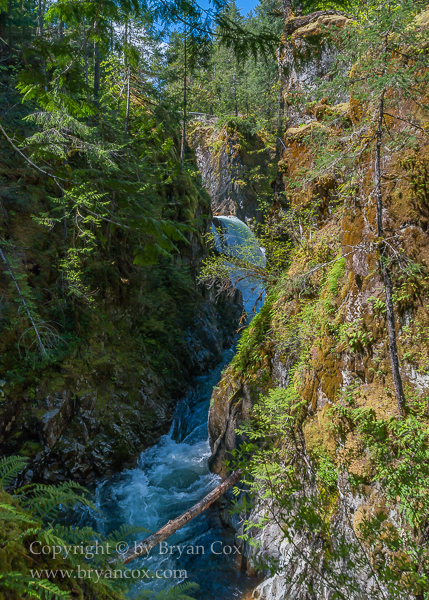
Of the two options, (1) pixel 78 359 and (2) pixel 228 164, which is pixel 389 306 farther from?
(2) pixel 228 164

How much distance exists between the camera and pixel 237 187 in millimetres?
27062

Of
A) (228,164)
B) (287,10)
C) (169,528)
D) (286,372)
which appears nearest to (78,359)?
(169,528)

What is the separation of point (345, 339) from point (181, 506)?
583cm

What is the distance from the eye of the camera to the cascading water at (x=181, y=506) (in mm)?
5426

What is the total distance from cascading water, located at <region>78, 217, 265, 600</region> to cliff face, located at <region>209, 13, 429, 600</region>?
78 centimetres

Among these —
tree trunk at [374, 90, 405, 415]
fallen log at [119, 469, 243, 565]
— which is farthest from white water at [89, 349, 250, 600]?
tree trunk at [374, 90, 405, 415]

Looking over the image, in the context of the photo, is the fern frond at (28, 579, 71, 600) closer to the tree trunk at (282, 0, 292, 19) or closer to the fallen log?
the fallen log

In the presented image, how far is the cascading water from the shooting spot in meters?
5.43

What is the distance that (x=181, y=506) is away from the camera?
23.3ft

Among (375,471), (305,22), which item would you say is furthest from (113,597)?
(305,22)

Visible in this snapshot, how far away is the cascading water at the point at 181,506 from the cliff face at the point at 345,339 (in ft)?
2.57

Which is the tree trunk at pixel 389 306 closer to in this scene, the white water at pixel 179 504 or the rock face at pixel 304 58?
the white water at pixel 179 504

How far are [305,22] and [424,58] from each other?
6190 millimetres

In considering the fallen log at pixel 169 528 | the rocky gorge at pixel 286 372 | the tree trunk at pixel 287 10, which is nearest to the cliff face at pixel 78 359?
the rocky gorge at pixel 286 372
